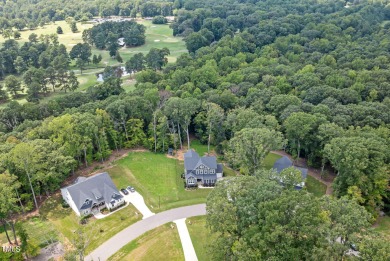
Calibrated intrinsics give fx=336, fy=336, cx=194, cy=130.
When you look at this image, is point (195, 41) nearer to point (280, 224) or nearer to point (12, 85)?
point (12, 85)

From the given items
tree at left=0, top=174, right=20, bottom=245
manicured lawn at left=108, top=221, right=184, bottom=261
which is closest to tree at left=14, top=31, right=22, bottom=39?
tree at left=0, top=174, right=20, bottom=245

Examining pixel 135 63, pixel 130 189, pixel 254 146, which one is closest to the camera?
pixel 254 146

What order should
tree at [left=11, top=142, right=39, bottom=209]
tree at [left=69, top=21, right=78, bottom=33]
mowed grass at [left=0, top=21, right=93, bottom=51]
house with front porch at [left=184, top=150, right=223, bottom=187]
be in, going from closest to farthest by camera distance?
tree at [left=11, top=142, right=39, bottom=209]
house with front porch at [left=184, top=150, right=223, bottom=187]
mowed grass at [left=0, top=21, right=93, bottom=51]
tree at [left=69, top=21, right=78, bottom=33]

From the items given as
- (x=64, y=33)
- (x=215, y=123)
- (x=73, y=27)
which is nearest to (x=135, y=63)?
(x=215, y=123)

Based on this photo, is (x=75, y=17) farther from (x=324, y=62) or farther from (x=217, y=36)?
(x=324, y=62)

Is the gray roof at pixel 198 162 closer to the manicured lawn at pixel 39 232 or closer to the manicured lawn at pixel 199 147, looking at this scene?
the manicured lawn at pixel 199 147

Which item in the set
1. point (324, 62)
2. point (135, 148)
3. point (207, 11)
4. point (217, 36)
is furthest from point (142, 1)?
point (135, 148)

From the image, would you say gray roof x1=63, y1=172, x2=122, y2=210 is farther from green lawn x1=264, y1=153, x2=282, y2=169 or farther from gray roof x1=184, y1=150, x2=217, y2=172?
green lawn x1=264, y1=153, x2=282, y2=169

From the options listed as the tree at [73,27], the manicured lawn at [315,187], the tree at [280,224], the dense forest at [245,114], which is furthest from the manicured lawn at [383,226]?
the tree at [73,27]
